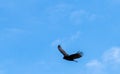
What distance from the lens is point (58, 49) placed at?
8012cm

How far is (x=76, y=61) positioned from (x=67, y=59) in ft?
4.69

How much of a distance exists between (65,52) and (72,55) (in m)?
1.13

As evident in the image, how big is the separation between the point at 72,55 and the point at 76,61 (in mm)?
1256

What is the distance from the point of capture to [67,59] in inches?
3206

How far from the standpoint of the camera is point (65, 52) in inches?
3223

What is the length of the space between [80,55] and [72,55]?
1.39 m

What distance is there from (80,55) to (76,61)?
1.04m

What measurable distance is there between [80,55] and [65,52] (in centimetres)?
243

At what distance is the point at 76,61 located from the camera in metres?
80.9

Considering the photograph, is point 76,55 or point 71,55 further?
point 71,55

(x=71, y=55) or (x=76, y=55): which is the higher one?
(x=71, y=55)

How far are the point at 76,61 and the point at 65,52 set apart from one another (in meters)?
2.25
